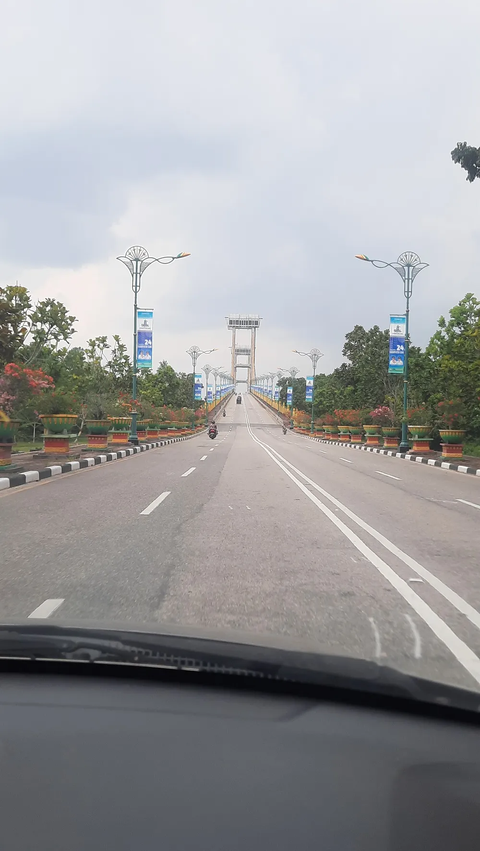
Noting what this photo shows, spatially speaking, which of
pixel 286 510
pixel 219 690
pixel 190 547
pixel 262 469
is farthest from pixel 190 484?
pixel 219 690

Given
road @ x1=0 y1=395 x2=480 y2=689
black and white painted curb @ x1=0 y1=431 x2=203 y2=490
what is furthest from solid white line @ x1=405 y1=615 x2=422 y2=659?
black and white painted curb @ x1=0 y1=431 x2=203 y2=490

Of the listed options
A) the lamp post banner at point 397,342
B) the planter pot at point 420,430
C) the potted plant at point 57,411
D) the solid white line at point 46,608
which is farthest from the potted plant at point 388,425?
the solid white line at point 46,608

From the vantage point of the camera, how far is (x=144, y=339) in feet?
88.9

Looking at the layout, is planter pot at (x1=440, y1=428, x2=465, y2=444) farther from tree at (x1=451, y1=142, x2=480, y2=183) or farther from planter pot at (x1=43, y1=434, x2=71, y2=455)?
planter pot at (x1=43, y1=434, x2=71, y2=455)

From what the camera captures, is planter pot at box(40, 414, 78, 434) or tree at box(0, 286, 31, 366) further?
tree at box(0, 286, 31, 366)

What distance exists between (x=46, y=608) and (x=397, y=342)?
79.6ft

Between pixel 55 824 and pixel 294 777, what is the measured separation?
0.56 metres

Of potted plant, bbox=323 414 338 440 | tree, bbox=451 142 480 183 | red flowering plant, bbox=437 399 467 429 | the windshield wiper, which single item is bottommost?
potted plant, bbox=323 414 338 440

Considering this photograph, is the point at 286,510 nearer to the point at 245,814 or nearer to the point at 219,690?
the point at 219,690

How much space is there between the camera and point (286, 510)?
30.1 feet

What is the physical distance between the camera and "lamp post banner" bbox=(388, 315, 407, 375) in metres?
26.7

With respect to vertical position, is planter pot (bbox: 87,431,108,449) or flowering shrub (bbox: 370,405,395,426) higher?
flowering shrub (bbox: 370,405,395,426)

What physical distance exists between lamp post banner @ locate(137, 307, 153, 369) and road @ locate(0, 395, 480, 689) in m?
15.8

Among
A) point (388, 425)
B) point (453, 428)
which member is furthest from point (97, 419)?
point (388, 425)
